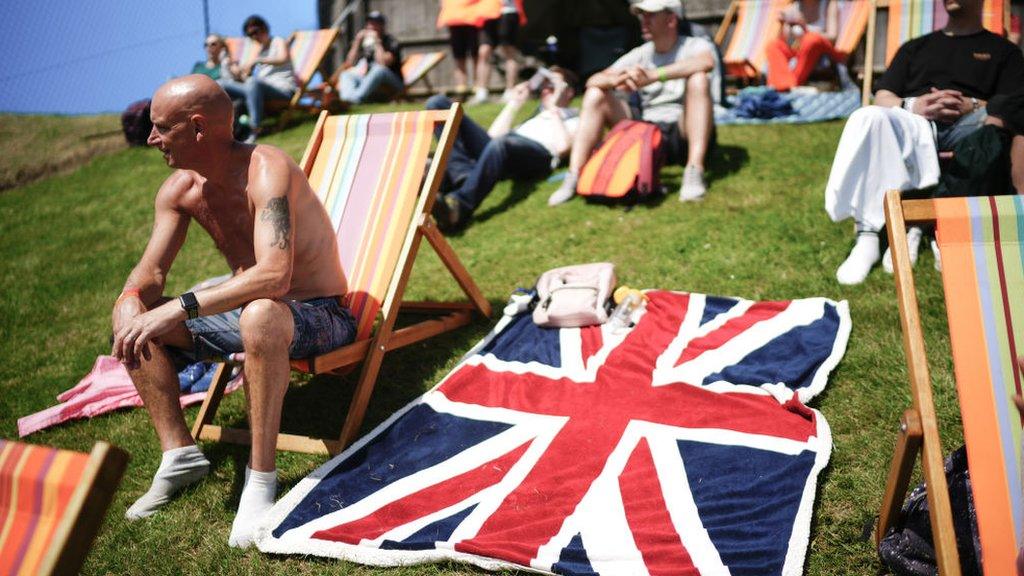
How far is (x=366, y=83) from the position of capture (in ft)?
29.7

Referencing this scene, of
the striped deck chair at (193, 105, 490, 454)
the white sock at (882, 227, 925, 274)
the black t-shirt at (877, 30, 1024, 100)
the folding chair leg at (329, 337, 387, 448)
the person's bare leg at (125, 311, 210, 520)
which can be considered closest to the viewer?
the person's bare leg at (125, 311, 210, 520)

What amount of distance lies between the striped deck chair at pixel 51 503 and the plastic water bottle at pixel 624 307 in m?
2.48

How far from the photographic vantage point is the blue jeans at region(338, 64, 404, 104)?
29.7ft

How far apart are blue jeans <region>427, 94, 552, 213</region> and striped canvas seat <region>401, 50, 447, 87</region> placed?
13.3 feet

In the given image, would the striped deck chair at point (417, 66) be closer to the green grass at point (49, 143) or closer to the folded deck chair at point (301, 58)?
the folded deck chair at point (301, 58)

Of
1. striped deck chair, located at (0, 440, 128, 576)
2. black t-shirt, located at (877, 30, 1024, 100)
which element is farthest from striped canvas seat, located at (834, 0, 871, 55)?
striped deck chair, located at (0, 440, 128, 576)

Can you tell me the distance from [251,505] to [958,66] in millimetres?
3980

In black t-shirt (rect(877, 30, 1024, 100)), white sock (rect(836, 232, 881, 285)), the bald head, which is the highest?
the bald head

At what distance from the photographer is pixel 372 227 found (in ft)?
10.8

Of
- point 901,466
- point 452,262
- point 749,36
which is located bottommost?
point 452,262

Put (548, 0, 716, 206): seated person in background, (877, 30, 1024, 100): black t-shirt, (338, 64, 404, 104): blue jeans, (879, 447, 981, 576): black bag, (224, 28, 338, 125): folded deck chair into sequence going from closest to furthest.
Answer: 1. (879, 447, 981, 576): black bag
2. (877, 30, 1024, 100): black t-shirt
3. (548, 0, 716, 206): seated person in background
4. (224, 28, 338, 125): folded deck chair
5. (338, 64, 404, 104): blue jeans

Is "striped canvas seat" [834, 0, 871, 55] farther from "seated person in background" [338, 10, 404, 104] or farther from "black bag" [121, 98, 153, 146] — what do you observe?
"black bag" [121, 98, 153, 146]

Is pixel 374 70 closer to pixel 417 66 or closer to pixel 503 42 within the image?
pixel 417 66

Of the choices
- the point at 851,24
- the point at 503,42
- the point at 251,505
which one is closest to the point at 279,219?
the point at 251,505
